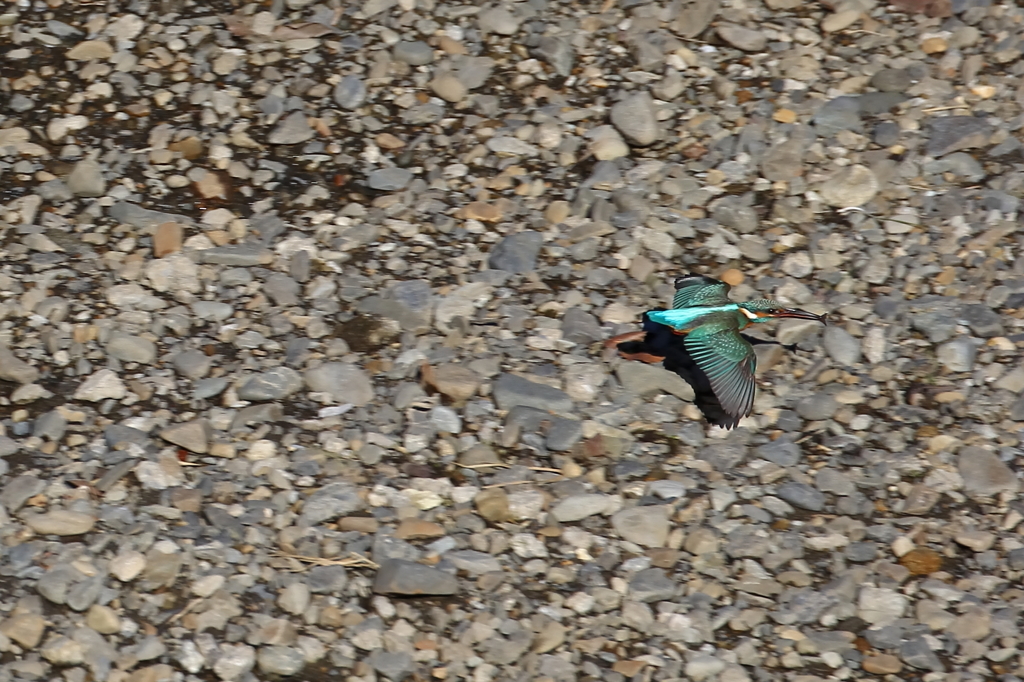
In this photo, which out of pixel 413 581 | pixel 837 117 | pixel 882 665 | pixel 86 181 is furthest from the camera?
pixel 837 117

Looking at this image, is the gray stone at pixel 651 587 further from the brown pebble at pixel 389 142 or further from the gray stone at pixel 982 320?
the brown pebble at pixel 389 142

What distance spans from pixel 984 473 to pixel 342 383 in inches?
115

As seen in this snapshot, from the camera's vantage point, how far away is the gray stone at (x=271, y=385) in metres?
5.89

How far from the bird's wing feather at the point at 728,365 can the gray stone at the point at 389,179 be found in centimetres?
192

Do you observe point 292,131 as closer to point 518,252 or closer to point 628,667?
point 518,252

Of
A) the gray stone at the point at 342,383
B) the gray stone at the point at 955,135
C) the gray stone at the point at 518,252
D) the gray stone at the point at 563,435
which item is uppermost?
the gray stone at the point at 955,135

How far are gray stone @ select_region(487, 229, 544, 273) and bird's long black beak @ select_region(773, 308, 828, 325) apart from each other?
4.23 feet

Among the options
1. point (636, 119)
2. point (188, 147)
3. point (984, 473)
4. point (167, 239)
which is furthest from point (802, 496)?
point (188, 147)

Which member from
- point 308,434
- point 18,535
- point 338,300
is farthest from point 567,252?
point 18,535

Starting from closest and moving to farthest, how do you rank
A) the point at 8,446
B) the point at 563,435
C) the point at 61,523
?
the point at 61,523 → the point at 8,446 → the point at 563,435

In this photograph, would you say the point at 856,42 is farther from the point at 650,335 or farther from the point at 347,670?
the point at 347,670

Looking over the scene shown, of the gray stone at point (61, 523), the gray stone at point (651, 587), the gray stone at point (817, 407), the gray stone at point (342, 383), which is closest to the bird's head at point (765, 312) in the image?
the gray stone at point (817, 407)

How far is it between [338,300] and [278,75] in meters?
1.81

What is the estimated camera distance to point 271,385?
5.92 m
